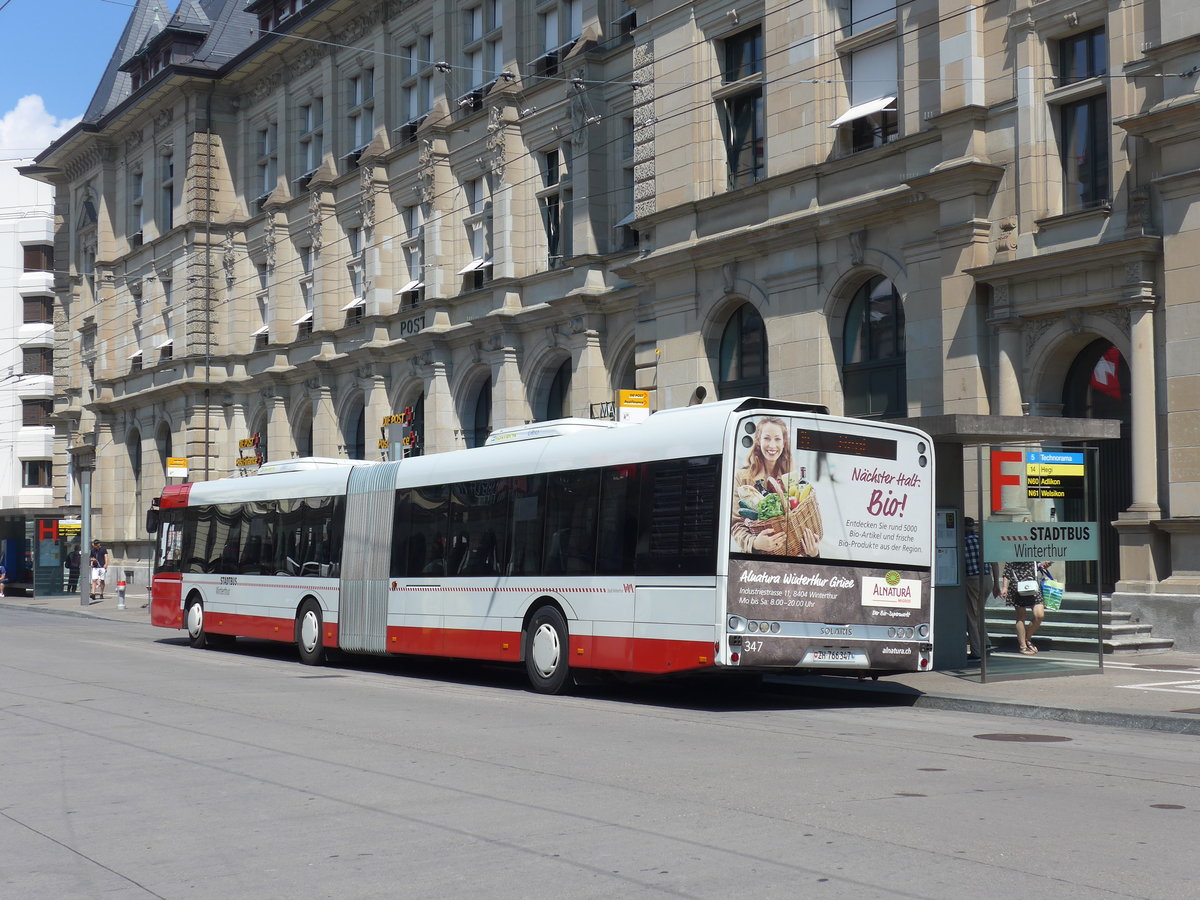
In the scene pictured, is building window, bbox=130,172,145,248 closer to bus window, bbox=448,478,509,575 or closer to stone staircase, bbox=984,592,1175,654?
bus window, bbox=448,478,509,575

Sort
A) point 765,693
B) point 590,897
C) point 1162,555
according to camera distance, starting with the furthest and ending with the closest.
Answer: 1. point 1162,555
2. point 765,693
3. point 590,897

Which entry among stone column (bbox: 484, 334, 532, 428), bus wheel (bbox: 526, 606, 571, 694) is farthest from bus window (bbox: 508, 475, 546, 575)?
stone column (bbox: 484, 334, 532, 428)

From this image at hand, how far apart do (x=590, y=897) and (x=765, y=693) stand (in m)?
11.5

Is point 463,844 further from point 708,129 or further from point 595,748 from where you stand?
point 708,129

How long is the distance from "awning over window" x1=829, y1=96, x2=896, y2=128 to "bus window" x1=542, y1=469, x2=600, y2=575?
10726 millimetres

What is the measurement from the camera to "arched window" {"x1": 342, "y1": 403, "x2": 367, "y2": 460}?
44.9 meters

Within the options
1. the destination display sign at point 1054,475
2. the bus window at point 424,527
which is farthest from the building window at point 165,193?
the destination display sign at point 1054,475

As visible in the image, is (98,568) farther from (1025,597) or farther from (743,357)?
(1025,597)

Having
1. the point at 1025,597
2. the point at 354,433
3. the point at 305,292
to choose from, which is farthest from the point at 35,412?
the point at 1025,597

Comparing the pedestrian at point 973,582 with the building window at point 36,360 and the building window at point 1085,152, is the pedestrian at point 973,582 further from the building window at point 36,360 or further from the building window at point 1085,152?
the building window at point 36,360

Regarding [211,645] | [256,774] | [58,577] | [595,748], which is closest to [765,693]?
[595,748]

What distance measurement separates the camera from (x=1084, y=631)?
1995cm

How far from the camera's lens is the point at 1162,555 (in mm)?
20344

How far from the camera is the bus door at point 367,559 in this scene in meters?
21.4
